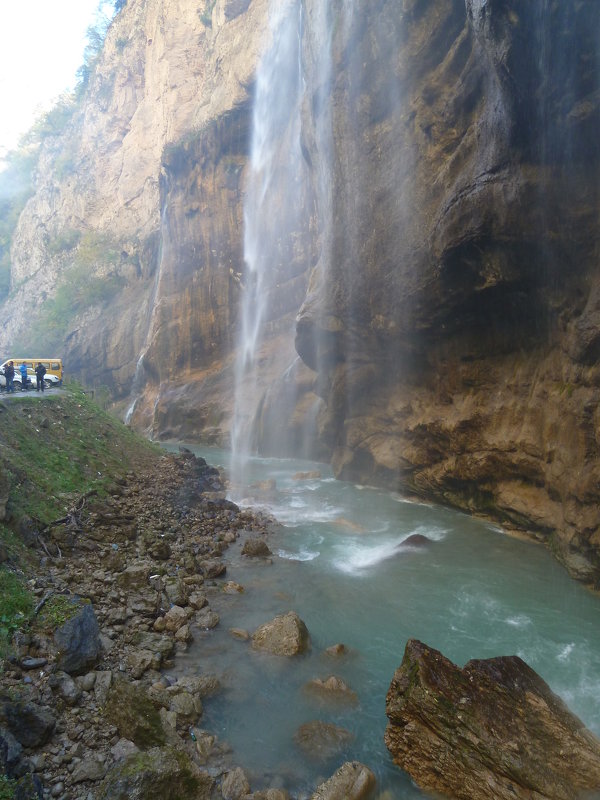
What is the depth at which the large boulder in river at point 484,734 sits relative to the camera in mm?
5012

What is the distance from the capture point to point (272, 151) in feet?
119

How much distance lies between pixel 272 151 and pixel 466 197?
26.7 meters

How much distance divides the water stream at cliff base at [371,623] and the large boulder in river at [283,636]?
0.55 ft

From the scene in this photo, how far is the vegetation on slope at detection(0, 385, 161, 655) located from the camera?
7.56 m

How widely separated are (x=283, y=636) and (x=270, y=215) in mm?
33235

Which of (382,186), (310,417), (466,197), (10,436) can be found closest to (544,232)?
(466,197)

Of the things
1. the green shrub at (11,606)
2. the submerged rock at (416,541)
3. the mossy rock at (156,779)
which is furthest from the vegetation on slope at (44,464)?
the submerged rock at (416,541)

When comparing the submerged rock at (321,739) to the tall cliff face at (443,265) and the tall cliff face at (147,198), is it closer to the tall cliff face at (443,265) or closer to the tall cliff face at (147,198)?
the tall cliff face at (443,265)

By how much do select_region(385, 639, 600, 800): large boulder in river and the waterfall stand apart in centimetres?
2664

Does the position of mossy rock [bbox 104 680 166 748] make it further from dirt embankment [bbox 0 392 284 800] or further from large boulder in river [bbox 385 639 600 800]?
large boulder in river [bbox 385 639 600 800]

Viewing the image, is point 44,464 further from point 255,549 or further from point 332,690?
point 332,690

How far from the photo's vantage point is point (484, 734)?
5266 millimetres

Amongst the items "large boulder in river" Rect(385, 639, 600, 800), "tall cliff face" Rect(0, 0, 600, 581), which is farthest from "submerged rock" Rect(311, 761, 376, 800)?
"tall cliff face" Rect(0, 0, 600, 581)

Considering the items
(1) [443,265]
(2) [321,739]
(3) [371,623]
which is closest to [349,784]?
(2) [321,739]
